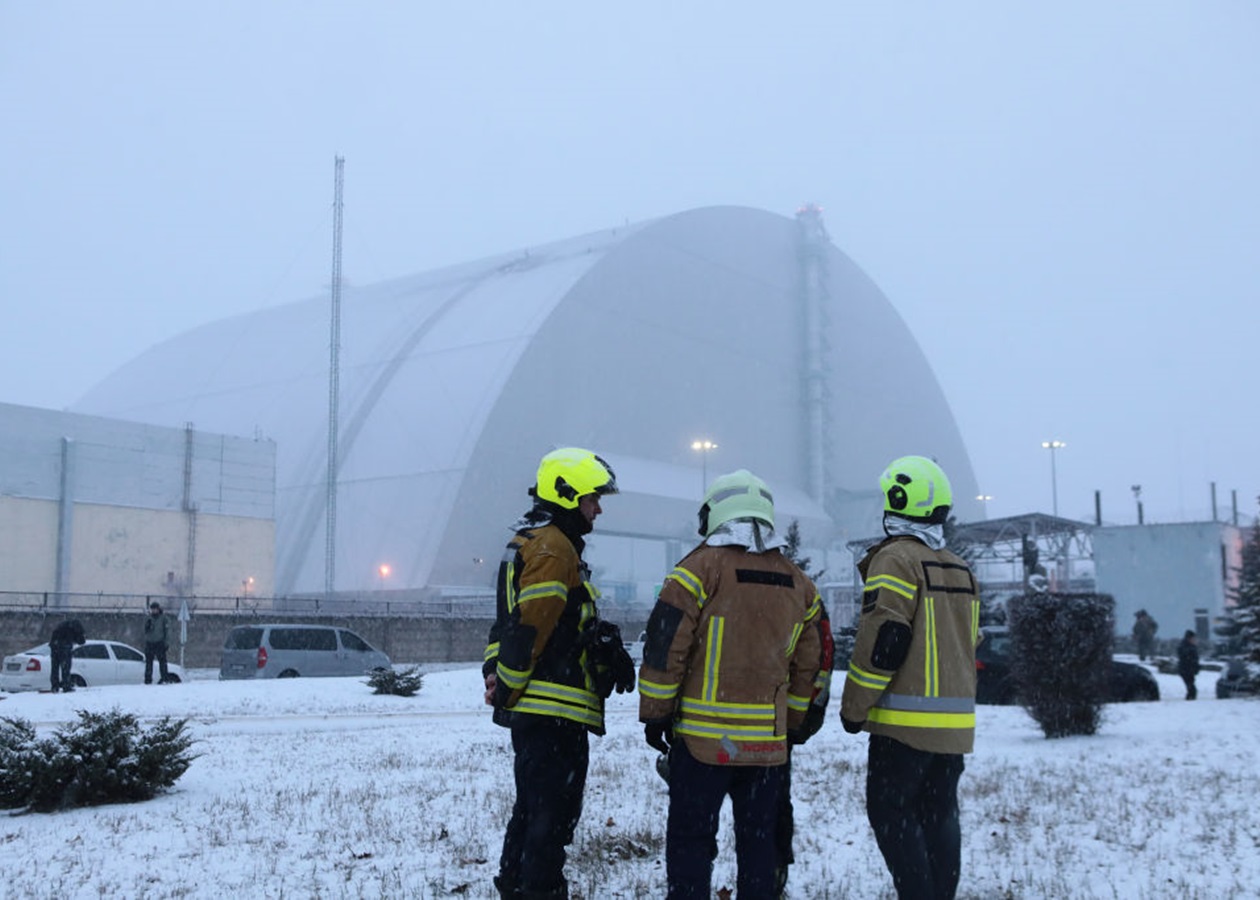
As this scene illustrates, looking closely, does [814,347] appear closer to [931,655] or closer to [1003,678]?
[1003,678]

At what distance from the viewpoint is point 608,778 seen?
35.2 ft

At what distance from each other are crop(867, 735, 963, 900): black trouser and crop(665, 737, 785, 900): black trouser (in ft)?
1.79

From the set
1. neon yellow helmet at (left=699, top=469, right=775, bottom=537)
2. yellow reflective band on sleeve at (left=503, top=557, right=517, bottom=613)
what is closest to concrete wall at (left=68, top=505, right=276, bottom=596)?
yellow reflective band on sleeve at (left=503, top=557, right=517, bottom=613)

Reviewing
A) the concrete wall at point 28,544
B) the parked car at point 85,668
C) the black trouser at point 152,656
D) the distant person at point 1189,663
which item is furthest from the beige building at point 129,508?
the distant person at point 1189,663

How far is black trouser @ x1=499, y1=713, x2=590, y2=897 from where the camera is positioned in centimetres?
A: 568

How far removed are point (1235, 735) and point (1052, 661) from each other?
225cm

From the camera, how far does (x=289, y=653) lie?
92.8ft

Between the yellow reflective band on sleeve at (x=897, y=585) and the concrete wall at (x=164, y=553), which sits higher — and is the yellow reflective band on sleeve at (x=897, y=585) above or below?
below

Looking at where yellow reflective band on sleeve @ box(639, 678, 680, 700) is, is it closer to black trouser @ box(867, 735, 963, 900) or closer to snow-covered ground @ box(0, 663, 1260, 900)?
black trouser @ box(867, 735, 963, 900)

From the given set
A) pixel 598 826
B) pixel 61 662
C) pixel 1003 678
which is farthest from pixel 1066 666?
pixel 61 662

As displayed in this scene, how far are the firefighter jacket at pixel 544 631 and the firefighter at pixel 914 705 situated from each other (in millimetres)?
1269

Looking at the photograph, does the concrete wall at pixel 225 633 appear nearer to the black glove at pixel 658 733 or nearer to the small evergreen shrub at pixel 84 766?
the small evergreen shrub at pixel 84 766

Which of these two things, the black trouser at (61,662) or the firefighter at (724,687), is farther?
the black trouser at (61,662)

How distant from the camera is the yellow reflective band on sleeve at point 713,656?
5410 millimetres
